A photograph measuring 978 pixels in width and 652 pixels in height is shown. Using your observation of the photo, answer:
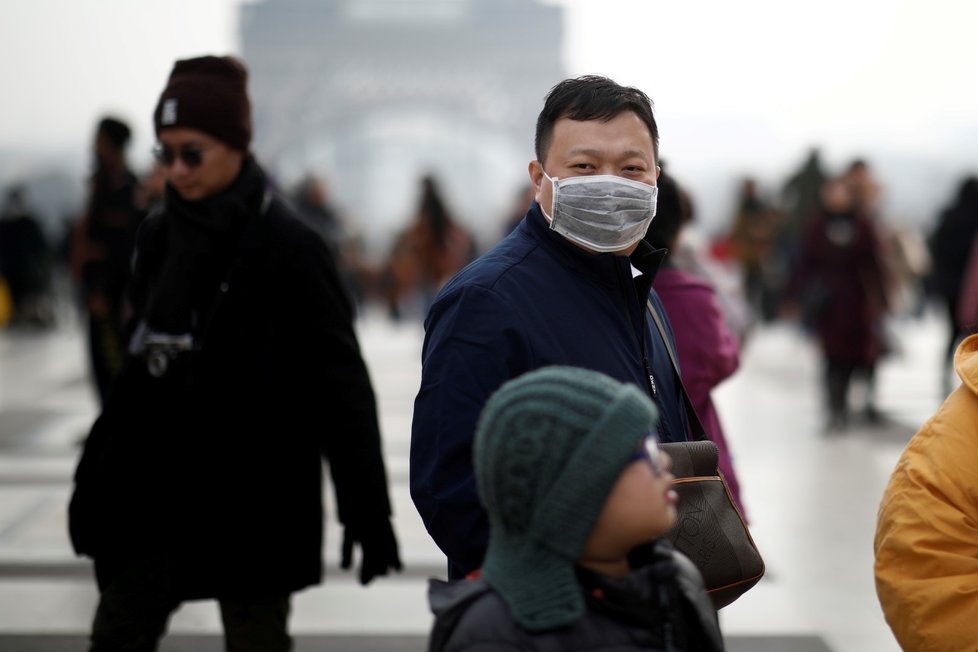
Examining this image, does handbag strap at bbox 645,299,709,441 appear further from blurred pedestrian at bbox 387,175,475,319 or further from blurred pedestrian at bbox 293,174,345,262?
blurred pedestrian at bbox 293,174,345,262

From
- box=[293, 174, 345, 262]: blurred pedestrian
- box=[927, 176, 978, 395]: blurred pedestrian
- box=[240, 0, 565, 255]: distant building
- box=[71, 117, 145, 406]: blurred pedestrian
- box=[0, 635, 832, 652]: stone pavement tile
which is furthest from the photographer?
box=[240, 0, 565, 255]: distant building

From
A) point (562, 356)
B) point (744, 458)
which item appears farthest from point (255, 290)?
point (744, 458)

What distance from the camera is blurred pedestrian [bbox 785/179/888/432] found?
8898 mm

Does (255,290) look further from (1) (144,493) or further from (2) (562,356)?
(2) (562,356)

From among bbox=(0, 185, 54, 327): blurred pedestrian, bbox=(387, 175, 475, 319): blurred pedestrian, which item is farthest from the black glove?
bbox=(0, 185, 54, 327): blurred pedestrian

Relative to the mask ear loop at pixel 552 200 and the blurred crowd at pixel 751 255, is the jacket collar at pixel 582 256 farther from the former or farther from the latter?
the blurred crowd at pixel 751 255

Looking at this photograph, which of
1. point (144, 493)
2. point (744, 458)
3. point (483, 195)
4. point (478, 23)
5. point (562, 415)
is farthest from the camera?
point (483, 195)

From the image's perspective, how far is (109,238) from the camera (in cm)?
724

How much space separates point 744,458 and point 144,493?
5357mm

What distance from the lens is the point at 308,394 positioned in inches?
132

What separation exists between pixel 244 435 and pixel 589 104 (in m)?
1.32

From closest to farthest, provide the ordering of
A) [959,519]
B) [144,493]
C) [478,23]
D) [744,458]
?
[959,519]
[144,493]
[744,458]
[478,23]

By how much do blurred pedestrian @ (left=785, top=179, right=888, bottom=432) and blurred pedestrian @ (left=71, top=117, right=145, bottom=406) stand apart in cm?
457

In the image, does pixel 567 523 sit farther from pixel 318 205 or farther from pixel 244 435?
pixel 318 205
